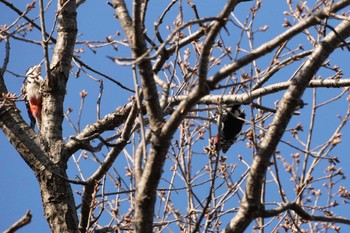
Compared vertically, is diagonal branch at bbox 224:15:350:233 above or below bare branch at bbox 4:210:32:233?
above

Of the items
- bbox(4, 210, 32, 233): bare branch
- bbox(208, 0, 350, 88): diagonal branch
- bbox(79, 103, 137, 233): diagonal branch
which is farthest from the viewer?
bbox(79, 103, 137, 233): diagonal branch

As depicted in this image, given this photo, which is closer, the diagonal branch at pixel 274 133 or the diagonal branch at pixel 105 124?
the diagonal branch at pixel 274 133

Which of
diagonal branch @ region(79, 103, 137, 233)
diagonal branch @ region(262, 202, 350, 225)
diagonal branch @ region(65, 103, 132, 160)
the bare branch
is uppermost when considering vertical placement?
diagonal branch @ region(65, 103, 132, 160)

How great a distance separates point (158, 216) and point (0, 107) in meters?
2.19

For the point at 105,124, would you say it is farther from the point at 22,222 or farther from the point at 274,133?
the point at 22,222

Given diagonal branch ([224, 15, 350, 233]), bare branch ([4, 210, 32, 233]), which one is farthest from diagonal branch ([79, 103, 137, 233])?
bare branch ([4, 210, 32, 233])

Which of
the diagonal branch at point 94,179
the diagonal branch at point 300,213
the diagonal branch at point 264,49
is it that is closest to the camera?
the diagonal branch at point 264,49

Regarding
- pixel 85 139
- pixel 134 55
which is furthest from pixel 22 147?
pixel 134 55

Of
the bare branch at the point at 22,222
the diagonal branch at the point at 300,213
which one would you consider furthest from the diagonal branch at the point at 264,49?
the bare branch at the point at 22,222

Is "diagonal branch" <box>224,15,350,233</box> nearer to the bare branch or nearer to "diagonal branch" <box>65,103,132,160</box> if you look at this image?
the bare branch

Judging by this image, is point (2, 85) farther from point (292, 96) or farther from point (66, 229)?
point (292, 96)

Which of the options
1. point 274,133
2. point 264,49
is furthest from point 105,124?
point 264,49

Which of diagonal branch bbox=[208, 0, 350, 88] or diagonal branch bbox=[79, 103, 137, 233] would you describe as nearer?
diagonal branch bbox=[208, 0, 350, 88]

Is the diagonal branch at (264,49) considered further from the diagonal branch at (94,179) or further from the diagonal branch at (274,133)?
the diagonal branch at (94,179)
